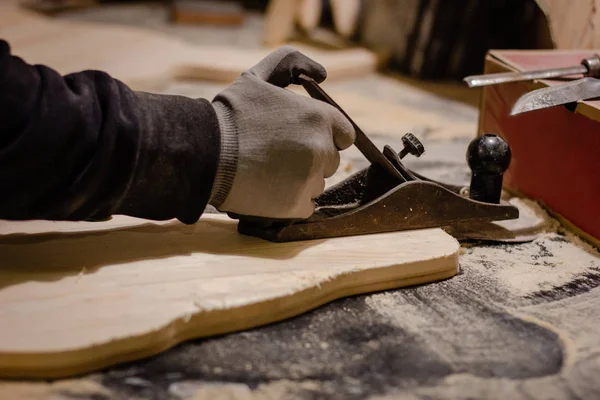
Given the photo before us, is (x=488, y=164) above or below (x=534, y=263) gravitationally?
above

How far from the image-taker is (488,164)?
1635 millimetres

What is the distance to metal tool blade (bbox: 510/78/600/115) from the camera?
5.46ft

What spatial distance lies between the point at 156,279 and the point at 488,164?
90 centimetres

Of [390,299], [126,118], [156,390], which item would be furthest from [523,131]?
[156,390]

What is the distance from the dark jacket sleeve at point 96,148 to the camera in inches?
45.5

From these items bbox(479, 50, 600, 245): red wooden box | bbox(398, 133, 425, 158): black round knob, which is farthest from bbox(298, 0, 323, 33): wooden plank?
bbox(398, 133, 425, 158): black round knob

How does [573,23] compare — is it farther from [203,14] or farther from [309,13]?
[203,14]

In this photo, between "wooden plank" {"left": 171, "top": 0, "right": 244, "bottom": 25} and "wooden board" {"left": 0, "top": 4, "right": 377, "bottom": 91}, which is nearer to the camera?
"wooden board" {"left": 0, "top": 4, "right": 377, "bottom": 91}

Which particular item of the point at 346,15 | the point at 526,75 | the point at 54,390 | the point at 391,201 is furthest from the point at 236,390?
the point at 346,15

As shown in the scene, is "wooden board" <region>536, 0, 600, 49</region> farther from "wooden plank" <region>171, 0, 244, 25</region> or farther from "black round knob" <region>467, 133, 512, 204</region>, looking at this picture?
"wooden plank" <region>171, 0, 244, 25</region>

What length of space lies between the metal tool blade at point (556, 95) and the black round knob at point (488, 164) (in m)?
0.10

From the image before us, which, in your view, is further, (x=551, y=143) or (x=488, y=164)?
(x=551, y=143)

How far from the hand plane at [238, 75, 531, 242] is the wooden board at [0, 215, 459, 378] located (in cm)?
3

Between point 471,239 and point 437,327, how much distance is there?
463mm
